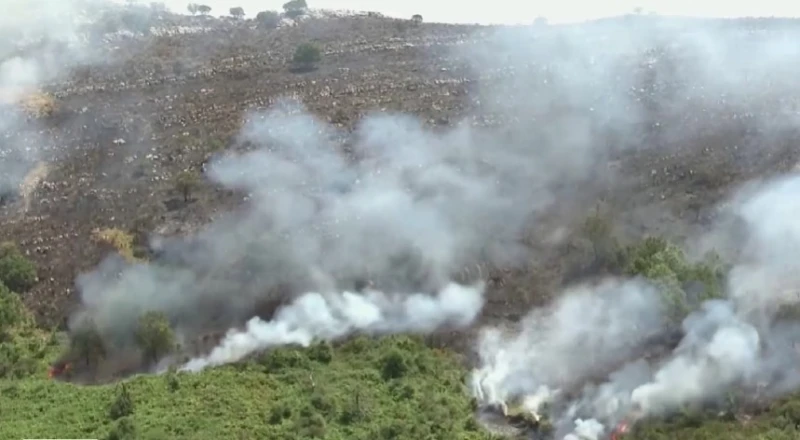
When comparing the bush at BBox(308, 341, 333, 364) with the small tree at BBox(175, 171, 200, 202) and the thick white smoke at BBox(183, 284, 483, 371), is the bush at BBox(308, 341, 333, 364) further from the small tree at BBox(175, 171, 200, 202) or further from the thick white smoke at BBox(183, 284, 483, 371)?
the small tree at BBox(175, 171, 200, 202)

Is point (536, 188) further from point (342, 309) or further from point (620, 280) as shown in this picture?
point (342, 309)

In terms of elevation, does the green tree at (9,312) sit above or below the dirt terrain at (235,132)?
below

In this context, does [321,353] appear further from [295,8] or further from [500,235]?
[295,8]

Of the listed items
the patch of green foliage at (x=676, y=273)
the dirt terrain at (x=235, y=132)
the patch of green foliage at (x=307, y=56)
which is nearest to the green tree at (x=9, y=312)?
the dirt terrain at (x=235, y=132)

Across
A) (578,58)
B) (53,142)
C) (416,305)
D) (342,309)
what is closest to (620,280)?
(416,305)

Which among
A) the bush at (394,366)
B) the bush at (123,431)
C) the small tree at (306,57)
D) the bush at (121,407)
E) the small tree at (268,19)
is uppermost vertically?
the small tree at (268,19)

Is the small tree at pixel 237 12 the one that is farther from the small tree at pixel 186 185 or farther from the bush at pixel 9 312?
the bush at pixel 9 312
